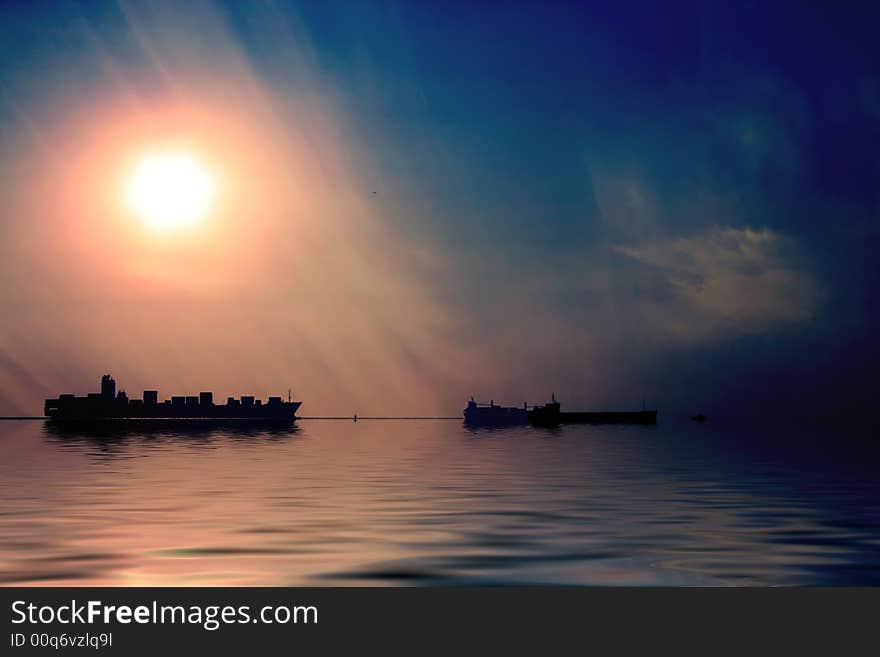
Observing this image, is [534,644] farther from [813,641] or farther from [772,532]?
[772,532]

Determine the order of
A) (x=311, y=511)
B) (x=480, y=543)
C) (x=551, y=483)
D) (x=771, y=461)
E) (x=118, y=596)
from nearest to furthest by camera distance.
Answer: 1. (x=118, y=596)
2. (x=480, y=543)
3. (x=311, y=511)
4. (x=551, y=483)
5. (x=771, y=461)

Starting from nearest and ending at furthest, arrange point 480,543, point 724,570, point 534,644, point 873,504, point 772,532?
point 534,644 < point 724,570 < point 480,543 < point 772,532 < point 873,504

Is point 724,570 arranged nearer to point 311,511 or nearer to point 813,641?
point 813,641

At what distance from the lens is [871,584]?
24.7 m

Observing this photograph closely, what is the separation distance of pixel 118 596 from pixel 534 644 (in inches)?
379

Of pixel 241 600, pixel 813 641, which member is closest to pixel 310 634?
pixel 241 600

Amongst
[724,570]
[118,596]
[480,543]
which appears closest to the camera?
[118,596]

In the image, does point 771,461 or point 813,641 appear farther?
point 771,461

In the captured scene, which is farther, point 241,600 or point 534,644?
point 241,600

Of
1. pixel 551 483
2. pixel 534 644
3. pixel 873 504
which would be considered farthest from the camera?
pixel 551 483

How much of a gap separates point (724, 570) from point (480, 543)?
8.32 meters

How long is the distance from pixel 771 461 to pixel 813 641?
7616cm

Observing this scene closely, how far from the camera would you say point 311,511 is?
133ft

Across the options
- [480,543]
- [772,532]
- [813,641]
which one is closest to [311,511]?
[480,543]
